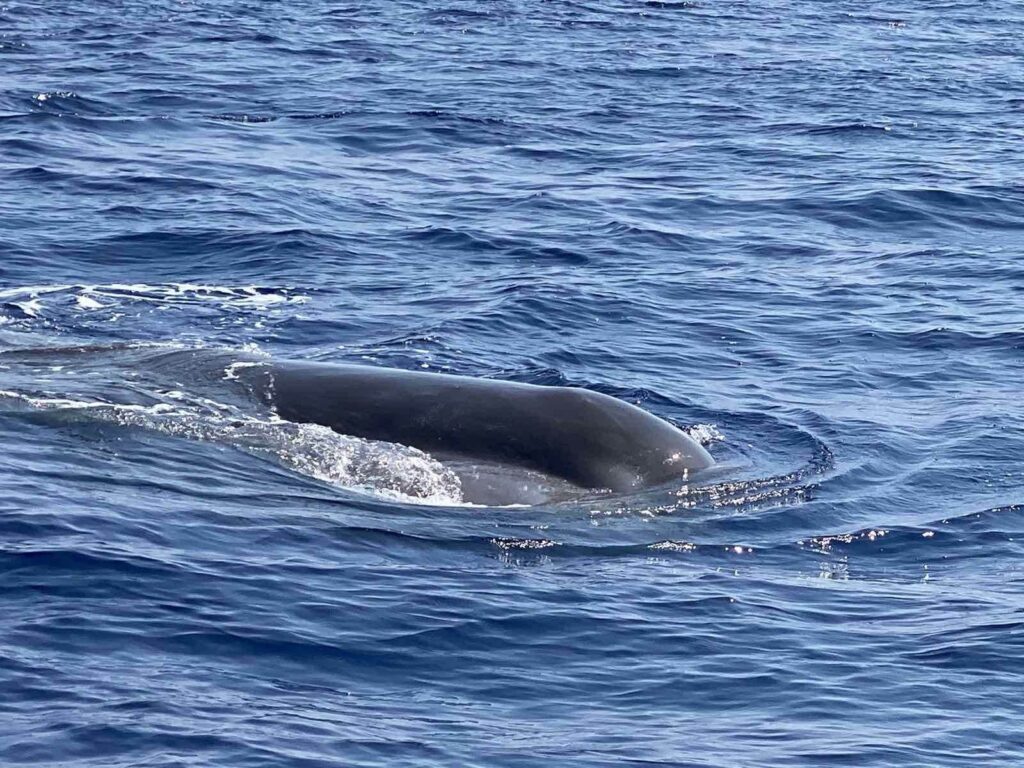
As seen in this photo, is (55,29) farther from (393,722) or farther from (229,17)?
(393,722)

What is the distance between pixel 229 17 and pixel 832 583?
2959 cm

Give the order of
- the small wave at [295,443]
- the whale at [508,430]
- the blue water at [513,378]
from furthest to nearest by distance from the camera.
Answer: the whale at [508,430] → the small wave at [295,443] → the blue water at [513,378]

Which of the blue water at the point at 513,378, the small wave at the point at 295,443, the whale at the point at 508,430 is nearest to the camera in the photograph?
the blue water at the point at 513,378

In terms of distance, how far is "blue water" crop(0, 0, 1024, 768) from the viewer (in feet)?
33.7

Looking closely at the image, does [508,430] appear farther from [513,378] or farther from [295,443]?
[513,378]

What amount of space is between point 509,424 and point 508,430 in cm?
6

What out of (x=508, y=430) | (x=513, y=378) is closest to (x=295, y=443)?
(x=508, y=430)

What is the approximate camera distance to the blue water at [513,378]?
405 inches

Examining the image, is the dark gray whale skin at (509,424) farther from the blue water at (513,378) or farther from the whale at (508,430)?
the blue water at (513,378)

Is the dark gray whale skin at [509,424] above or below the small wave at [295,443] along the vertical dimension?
above

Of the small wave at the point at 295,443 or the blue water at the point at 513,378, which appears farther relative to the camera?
the small wave at the point at 295,443

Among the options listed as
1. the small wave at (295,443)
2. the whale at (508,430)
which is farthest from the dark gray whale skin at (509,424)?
the small wave at (295,443)

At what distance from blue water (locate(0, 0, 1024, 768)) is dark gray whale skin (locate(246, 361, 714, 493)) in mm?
340

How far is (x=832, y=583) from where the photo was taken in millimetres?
12875
